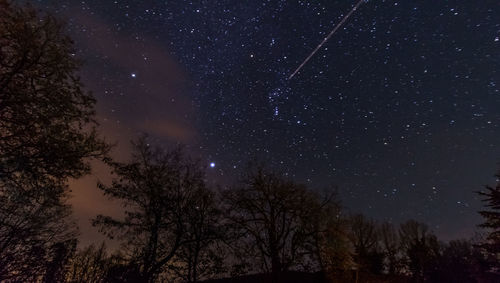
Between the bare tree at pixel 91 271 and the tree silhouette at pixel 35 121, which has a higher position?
the tree silhouette at pixel 35 121

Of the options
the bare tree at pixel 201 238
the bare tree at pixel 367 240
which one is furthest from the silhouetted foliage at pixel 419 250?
the bare tree at pixel 201 238

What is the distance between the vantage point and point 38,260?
7.04 meters

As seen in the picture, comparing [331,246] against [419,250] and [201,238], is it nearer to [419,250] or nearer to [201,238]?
[201,238]

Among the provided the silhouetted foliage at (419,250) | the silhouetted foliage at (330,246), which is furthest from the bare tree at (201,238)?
the silhouetted foliage at (419,250)

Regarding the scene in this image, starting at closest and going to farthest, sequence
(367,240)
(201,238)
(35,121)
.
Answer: (35,121) → (201,238) → (367,240)

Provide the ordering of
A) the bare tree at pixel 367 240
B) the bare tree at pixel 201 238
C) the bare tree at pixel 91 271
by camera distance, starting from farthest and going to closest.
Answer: the bare tree at pixel 367 240 < the bare tree at pixel 201 238 < the bare tree at pixel 91 271

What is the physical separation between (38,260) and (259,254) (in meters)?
20.7

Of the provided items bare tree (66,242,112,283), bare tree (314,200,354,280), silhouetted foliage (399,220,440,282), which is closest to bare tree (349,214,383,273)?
silhouetted foliage (399,220,440,282)

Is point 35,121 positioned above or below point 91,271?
above

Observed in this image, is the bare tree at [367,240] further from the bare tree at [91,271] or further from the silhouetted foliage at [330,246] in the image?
the bare tree at [91,271]

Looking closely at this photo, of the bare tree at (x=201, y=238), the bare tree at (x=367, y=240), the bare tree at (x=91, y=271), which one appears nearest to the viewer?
the bare tree at (x=91, y=271)

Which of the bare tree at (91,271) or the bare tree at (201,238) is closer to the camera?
the bare tree at (91,271)

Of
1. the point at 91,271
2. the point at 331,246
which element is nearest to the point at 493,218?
the point at 331,246

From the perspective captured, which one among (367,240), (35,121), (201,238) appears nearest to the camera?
(35,121)
